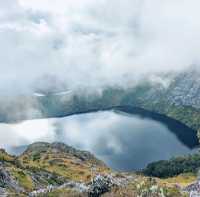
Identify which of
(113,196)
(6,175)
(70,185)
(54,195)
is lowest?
(113,196)

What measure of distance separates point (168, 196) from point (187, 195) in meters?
7.46

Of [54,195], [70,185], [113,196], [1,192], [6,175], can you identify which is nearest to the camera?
[113,196]

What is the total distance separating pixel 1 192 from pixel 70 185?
1088 inches

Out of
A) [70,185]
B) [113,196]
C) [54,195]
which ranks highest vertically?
[70,185]

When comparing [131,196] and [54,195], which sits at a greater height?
[54,195]

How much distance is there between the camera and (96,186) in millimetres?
104312

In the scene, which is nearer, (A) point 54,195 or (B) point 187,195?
(B) point 187,195

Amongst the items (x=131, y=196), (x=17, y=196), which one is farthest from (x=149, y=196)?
(x=17, y=196)

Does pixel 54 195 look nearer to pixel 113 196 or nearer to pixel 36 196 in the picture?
pixel 36 196

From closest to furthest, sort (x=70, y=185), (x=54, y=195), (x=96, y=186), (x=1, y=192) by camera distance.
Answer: (x=96, y=186)
(x=54, y=195)
(x=1, y=192)
(x=70, y=185)

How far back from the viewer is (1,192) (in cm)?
15325

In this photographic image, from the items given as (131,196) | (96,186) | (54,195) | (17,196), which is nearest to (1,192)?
(17,196)

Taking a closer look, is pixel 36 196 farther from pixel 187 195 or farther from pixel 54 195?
pixel 187 195

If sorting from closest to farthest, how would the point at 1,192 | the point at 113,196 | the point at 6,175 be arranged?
the point at 113,196 → the point at 1,192 → the point at 6,175
